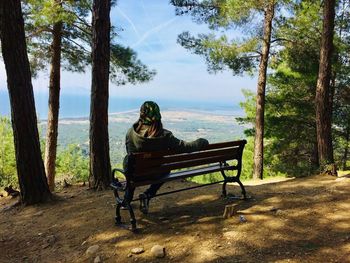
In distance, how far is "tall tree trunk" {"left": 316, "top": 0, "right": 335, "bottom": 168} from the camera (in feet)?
30.0

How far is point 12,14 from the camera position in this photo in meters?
6.55

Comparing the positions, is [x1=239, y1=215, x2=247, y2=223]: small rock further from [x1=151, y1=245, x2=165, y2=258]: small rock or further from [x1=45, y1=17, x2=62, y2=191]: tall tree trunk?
→ [x1=45, y1=17, x2=62, y2=191]: tall tree trunk

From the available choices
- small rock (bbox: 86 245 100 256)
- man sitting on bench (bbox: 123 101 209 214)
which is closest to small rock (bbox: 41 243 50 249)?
small rock (bbox: 86 245 100 256)

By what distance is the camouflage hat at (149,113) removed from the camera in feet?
17.1

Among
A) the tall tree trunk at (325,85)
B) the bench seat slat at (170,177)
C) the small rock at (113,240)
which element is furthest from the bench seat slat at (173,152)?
the tall tree trunk at (325,85)

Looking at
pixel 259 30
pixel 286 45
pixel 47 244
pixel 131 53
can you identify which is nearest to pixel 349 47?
pixel 286 45

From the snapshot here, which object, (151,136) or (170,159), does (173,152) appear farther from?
(151,136)

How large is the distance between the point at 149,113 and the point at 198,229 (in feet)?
5.36

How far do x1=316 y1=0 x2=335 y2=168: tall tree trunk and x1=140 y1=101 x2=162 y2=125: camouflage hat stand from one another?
5.33 meters

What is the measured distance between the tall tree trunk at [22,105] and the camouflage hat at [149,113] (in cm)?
263

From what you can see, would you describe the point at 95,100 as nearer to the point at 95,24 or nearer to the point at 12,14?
the point at 95,24

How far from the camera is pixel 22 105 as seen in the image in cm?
673

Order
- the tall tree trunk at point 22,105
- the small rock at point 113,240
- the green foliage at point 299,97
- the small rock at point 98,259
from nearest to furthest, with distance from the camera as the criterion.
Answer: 1. the small rock at point 98,259
2. the small rock at point 113,240
3. the tall tree trunk at point 22,105
4. the green foliage at point 299,97

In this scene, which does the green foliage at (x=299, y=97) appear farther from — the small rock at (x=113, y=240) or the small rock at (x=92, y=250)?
the small rock at (x=92, y=250)
